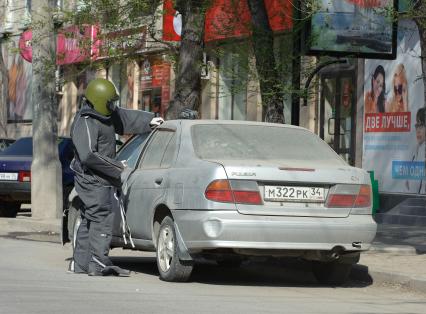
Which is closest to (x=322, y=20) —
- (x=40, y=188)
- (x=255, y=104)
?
(x=40, y=188)

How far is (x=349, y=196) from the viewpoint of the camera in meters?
11.0

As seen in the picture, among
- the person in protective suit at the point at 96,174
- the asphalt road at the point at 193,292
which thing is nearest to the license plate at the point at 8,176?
the asphalt road at the point at 193,292

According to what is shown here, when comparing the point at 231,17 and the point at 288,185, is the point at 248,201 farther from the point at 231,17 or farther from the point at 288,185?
the point at 231,17

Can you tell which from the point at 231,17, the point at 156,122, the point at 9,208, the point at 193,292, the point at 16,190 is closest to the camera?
the point at 193,292

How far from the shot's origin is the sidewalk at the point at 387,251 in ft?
37.8

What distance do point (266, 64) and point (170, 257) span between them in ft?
19.2

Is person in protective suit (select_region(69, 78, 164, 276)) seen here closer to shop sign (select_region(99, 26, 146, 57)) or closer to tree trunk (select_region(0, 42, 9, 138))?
shop sign (select_region(99, 26, 146, 57))

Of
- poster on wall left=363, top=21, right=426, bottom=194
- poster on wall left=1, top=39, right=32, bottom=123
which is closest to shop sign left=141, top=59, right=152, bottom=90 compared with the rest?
poster on wall left=1, top=39, right=32, bottom=123

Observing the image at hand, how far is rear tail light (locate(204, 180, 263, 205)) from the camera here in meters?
10.6

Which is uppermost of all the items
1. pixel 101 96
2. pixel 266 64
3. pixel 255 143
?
pixel 266 64

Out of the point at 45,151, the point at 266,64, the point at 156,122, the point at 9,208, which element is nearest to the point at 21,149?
the point at 9,208

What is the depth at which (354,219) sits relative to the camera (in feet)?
36.0

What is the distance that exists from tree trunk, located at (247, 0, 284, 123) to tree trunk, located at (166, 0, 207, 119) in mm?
757

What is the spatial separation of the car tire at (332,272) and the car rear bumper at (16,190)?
10.8 m
